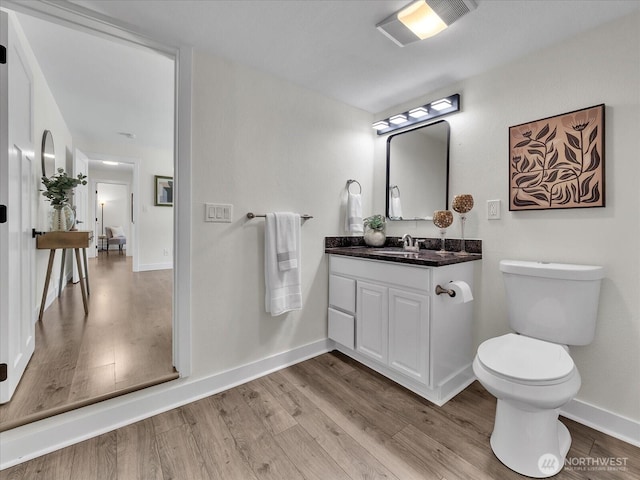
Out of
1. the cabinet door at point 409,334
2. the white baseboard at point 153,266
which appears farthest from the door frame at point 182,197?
the white baseboard at point 153,266

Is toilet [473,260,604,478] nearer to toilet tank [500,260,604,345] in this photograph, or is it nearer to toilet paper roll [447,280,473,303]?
toilet tank [500,260,604,345]

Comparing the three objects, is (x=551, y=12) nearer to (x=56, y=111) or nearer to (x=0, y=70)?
(x=0, y=70)

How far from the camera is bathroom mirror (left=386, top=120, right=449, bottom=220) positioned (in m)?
2.15

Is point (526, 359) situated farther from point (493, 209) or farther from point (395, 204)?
point (395, 204)

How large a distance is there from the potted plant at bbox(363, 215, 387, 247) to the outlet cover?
0.80 meters

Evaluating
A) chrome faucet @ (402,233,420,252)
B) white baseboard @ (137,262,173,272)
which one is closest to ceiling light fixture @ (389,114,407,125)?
chrome faucet @ (402,233,420,252)

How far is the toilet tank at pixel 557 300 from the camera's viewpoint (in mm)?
1398

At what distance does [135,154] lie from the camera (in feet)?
16.5

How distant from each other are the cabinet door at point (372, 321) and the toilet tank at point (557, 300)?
73 centimetres

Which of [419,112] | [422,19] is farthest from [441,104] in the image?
[422,19]

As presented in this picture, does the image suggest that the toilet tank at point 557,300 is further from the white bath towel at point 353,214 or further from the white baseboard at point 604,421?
the white bath towel at point 353,214

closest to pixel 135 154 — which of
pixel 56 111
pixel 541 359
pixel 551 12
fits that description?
pixel 56 111

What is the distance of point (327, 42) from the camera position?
164cm

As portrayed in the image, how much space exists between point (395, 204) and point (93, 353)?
98.1 inches
